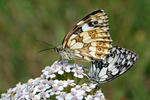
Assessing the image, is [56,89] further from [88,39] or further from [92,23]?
[92,23]

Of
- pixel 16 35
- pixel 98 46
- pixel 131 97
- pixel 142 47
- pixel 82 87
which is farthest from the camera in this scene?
pixel 16 35

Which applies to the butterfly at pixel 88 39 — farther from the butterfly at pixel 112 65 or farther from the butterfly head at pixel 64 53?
the butterfly at pixel 112 65

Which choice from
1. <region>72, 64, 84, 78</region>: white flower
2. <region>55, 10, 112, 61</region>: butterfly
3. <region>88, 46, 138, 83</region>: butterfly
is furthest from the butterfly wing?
<region>72, 64, 84, 78</region>: white flower

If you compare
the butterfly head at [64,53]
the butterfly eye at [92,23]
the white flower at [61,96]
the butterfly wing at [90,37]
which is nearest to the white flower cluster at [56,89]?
the white flower at [61,96]

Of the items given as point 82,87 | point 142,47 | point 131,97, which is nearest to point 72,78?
point 82,87

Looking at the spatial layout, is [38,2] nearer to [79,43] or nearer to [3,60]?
[3,60]

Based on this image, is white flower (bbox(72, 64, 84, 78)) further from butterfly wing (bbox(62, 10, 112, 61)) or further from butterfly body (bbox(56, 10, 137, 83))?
butterfly wing (bbox(62, 10, 112, 61))

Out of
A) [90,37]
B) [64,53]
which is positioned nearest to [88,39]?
[90,37]
